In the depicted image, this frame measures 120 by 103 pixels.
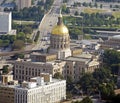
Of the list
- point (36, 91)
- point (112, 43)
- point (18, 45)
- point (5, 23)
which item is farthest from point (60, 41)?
point (5, 23)

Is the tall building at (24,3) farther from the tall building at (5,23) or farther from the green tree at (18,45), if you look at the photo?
the green tree at (18,45)

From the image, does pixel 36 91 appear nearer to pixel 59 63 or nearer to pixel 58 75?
pixel 58 75

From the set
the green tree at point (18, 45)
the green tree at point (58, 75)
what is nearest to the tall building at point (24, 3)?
the green tree at point (18, 45)

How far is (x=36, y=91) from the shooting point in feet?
165

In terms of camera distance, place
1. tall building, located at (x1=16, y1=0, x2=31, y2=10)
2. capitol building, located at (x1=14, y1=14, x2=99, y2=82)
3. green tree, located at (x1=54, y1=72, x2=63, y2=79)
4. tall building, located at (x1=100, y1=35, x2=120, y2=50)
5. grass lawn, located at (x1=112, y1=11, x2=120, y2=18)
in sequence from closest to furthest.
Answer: green tree, located at (x1=54, y1=72, x2=63, y2=79)
capitol building, located at (x1=14, y1=14, x2=99, y2=82)
tall building, located at (x1=100, y1=35, x2=120, y2=50)
grass lawn, located at (x1=112, y1=11, x2=120, y2=18)
tall building, located at (x1=16, y1=0, x2=31, y2=10)

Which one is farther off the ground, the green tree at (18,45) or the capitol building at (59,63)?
the capitol building at (59,63)

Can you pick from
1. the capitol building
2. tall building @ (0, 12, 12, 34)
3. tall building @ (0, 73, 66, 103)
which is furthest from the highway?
tall building @ (0, 73, 66, 103)

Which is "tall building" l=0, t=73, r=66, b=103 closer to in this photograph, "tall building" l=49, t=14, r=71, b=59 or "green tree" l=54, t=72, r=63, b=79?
"green tree" l=54, t=72, r=63, b=79

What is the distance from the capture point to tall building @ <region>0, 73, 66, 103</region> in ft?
164

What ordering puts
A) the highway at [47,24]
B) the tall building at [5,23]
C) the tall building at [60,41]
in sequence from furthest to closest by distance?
the tall building at [5,23]
the highway at [47,24]
the tall building at [60,41]

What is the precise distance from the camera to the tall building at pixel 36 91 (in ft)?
164

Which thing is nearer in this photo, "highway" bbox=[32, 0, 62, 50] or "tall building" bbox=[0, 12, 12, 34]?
"highway" bbox=[32, 0, 62, 50]

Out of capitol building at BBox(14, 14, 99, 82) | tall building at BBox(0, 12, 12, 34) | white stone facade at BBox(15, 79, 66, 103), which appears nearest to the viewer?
white stone facade at BBox(15, 79, 66, 103)

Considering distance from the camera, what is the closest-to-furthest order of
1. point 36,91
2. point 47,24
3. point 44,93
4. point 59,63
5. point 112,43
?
point 36,91, point 44,93, point 59,63, point 112,43, point 47,24
